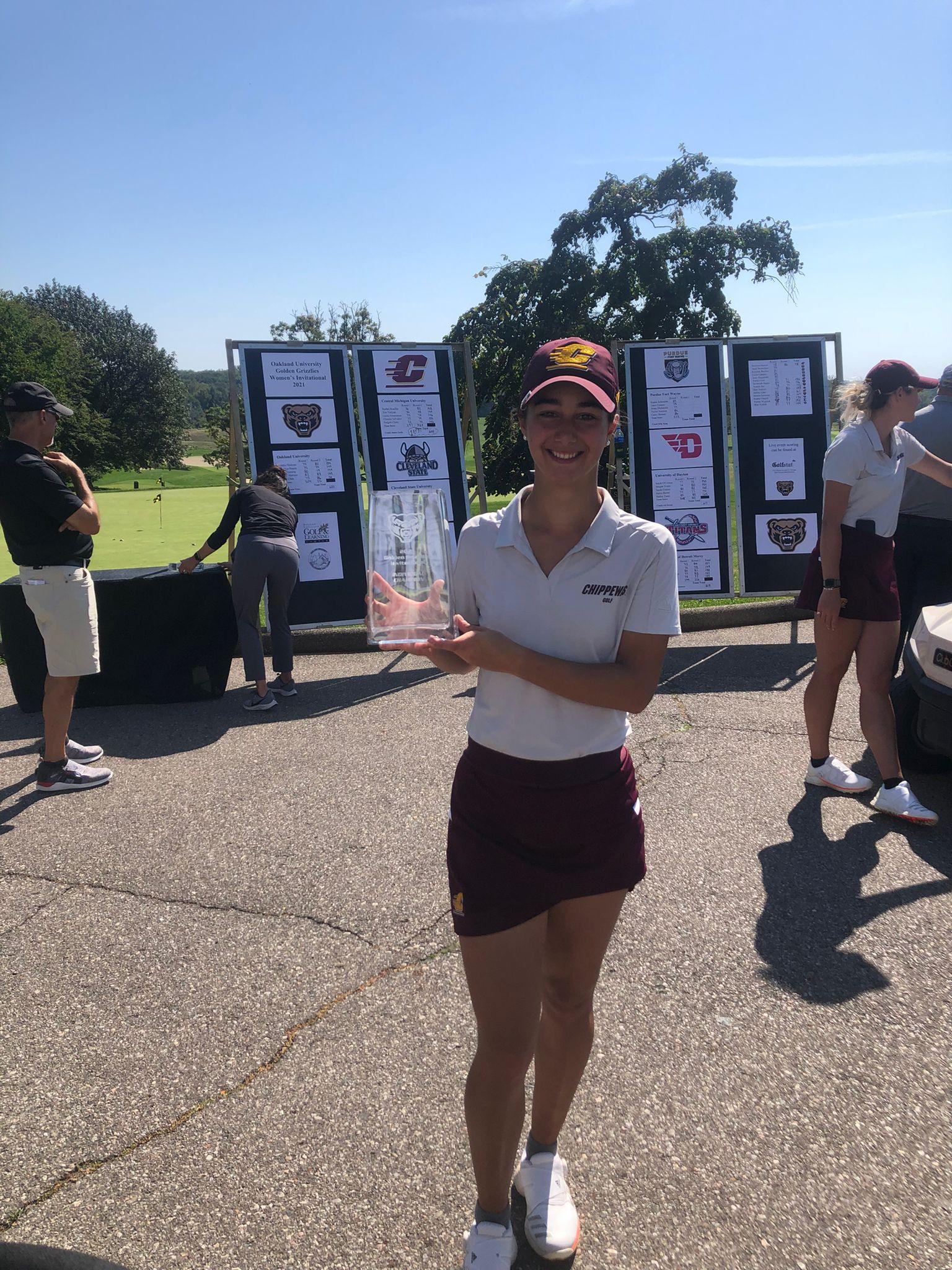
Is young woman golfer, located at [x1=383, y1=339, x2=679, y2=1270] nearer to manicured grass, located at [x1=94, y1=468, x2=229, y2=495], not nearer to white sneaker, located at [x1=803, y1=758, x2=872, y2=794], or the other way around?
white sneaker, located at [x1=803, y1=758, x2=872, y2=794]

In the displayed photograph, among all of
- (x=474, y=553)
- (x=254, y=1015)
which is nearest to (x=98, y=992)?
(x=254, y=1015)

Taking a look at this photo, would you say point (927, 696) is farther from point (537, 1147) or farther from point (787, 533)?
point (787, 533)

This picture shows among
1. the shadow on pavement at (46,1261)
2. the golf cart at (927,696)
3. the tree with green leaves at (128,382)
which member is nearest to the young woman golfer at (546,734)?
the shadow on pavement at (46,1261)

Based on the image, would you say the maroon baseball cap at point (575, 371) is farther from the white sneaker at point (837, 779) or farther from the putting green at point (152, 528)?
the putting green at point (152, 528)

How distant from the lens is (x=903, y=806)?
4.23 metres

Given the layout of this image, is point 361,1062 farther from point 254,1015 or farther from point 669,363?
point 669,363

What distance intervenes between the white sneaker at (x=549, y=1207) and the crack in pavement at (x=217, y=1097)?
90cm

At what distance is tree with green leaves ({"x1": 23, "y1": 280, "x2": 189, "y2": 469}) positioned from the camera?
72312 millimetres

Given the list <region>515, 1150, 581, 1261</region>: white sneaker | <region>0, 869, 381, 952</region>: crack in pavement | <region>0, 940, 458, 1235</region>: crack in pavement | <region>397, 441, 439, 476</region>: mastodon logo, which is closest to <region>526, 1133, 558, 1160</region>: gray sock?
<region>515, 1150, 581, 1261</region>: white sneaker

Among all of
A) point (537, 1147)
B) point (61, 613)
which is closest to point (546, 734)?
point (537, 1147)

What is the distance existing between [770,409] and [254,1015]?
7382mm

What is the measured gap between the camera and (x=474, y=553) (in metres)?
2.00

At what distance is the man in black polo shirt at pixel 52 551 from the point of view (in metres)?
Answer: 4.85

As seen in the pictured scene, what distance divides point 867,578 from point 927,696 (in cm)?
69
